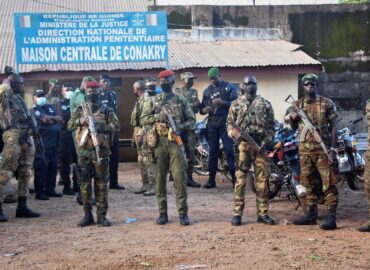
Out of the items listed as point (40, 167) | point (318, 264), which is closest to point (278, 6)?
point (40, 167)

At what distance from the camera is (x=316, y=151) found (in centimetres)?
722

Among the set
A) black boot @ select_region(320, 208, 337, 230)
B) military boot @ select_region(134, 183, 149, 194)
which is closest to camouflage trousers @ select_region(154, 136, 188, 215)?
black boot @ select_region(320, 208, 337, 230)

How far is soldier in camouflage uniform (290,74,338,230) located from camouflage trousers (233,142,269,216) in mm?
456

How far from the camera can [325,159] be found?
282 inches

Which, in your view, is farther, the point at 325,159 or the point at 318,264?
the point at 325,159

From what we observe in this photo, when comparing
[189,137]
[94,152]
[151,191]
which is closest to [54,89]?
[151,191]

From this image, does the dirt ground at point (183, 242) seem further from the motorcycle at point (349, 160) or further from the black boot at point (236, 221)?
the motorcycle at point (349, 160)

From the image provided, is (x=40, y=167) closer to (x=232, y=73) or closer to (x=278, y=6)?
(x=232, y=73)

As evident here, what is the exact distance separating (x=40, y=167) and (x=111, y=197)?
1252mm

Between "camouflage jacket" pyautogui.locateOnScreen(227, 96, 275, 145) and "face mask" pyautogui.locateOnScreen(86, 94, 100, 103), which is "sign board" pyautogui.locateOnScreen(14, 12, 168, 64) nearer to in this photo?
"face mask" pyautogui.locateOnScreen(86, 94, 100, 103)

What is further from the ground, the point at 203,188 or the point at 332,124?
the point at 332,124

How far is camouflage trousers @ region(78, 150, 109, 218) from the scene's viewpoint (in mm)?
7480

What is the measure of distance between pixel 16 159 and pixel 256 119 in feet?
10.6

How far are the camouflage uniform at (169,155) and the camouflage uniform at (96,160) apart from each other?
0.62 meters
